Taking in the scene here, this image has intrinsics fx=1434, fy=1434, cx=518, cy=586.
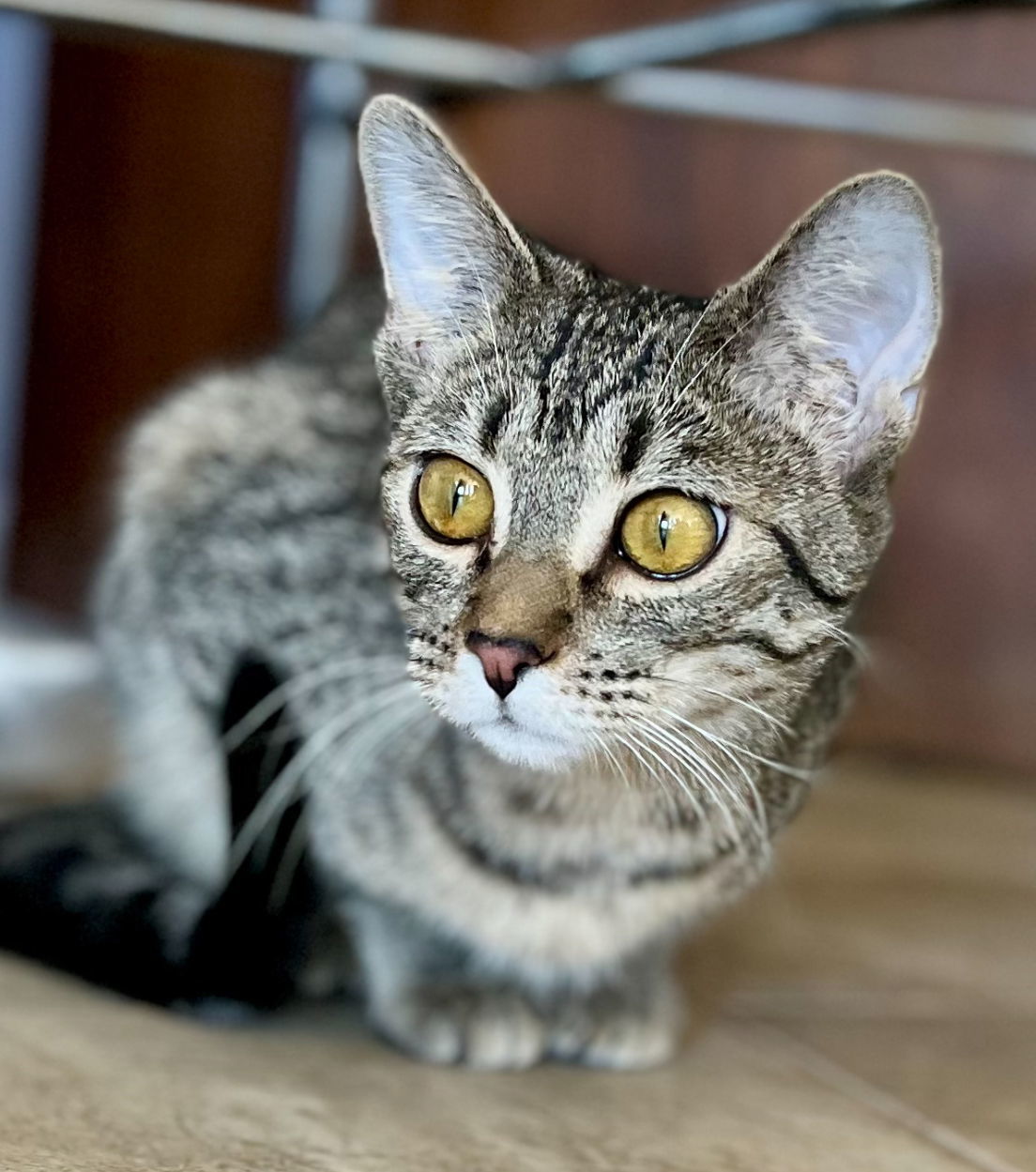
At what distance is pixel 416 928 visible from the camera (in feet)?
3.72

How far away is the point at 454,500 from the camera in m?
0.93

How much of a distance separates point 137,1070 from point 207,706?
38 centimetres

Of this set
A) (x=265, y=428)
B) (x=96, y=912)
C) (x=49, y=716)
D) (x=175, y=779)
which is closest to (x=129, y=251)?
(x=49, y=716)

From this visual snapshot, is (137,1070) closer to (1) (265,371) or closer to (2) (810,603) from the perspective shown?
(2) (810,603)

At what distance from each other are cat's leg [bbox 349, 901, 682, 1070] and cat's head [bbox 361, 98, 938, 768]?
275 mm

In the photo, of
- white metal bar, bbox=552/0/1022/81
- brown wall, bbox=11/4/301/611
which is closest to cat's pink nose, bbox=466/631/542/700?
white metal bar, bbox=552/0/1022/81

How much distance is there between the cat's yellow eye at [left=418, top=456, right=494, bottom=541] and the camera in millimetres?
923

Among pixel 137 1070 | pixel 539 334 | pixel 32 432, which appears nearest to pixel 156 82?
pixel 32 432

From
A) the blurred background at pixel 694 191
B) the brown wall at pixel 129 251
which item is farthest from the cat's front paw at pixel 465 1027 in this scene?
the brown wall at pixel 129 251

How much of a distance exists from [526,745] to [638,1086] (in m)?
0.33

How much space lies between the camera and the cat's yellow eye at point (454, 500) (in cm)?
92

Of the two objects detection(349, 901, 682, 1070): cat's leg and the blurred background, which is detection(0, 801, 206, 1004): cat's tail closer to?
detection(349, 901, 682, 1070): cat's leg

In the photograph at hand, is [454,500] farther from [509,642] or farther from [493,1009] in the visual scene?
[493,1009]

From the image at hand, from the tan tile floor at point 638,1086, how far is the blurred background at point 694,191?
55cm
